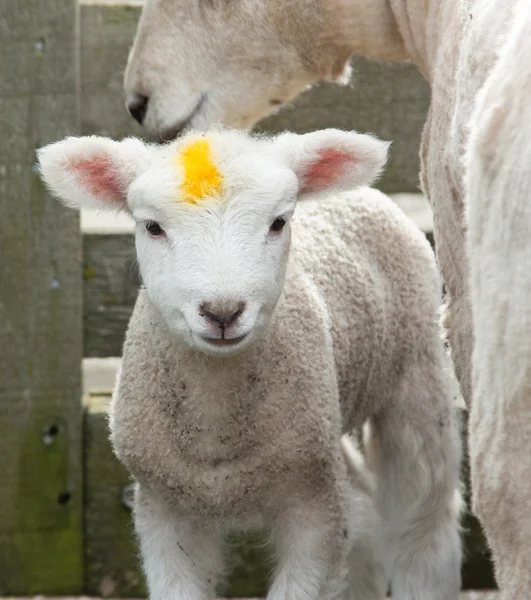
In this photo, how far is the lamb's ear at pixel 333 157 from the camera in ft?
10.7

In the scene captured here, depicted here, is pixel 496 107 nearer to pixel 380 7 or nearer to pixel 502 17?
pixel 502 17

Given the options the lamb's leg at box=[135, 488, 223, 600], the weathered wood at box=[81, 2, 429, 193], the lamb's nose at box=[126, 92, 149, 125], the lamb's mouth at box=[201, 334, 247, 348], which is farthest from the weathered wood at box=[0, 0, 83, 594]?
the lamb's mouth at box=[201, 334, 247, 348]

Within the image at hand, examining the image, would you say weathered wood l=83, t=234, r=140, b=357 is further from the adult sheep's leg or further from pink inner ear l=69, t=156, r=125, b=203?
the adult sheep's leg

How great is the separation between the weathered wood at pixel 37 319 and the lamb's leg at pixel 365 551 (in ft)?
3.53

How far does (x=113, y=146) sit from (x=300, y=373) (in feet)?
2.65

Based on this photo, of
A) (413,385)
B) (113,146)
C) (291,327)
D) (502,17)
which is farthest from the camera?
(413,385)

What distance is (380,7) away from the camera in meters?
3.42

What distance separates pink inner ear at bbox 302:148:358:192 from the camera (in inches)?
129

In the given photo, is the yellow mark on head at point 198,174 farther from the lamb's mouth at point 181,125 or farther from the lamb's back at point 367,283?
the lamb's back at point 367,283

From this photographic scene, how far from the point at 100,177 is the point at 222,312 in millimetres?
667

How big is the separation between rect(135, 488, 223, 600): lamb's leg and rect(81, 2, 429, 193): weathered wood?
5.81 ft

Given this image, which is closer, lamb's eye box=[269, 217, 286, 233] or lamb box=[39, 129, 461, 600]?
lamb box=[39, 129, 461, 600]

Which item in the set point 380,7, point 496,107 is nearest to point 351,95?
point 380,7

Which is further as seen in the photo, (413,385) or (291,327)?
(413,385)
